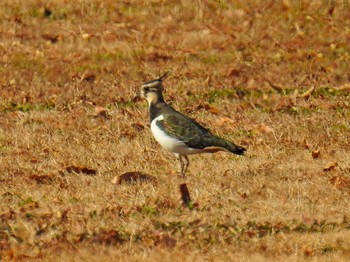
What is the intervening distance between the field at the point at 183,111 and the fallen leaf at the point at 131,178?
180 millimetres

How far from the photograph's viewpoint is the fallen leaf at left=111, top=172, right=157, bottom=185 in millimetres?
10336

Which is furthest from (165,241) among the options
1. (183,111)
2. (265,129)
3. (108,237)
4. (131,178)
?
(183,111)

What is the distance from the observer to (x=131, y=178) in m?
10.4

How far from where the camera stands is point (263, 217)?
895 cm

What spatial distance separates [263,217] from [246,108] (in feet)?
19.3

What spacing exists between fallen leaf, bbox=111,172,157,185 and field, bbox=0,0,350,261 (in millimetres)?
180

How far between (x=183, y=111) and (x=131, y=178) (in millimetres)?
4225

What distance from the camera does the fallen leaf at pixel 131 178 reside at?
33.9 ft

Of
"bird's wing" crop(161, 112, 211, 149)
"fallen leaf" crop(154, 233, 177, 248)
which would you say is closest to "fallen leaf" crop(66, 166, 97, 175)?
"bird's wing" crop(161, 112, 211, 149)

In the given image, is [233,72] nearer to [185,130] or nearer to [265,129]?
[265,129]

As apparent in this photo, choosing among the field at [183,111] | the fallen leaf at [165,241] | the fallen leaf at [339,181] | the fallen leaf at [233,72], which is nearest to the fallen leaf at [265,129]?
the field at [183,111]

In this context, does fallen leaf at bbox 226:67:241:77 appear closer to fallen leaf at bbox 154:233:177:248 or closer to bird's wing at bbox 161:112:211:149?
bird's wing at bbox 161:112:211:149

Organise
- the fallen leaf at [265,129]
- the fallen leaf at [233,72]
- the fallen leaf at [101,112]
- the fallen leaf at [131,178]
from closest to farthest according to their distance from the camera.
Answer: the fallen leaf at [131,178] < the fallen leaf at [265,129] < the fallen leaf at [101,112] < the fallen leaf at [233,72]

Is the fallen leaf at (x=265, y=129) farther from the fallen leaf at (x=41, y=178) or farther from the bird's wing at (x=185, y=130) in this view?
the fallen leaf at (x=41, y=178)
